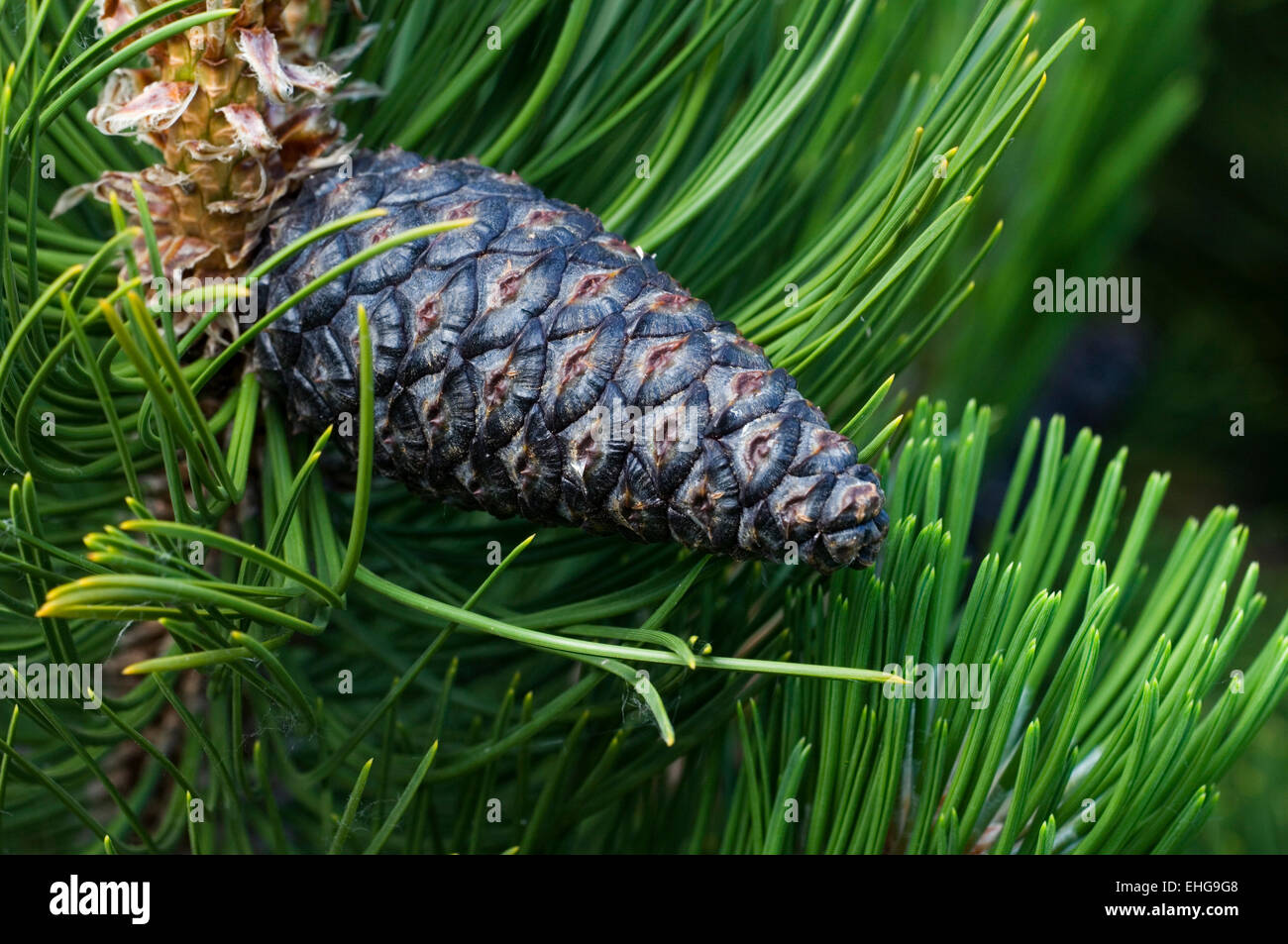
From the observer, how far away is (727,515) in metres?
0.51

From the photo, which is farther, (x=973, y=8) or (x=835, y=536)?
(x=973, y=8)

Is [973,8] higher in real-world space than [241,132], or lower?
higher

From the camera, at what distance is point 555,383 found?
53cm

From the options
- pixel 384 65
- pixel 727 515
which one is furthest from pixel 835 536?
pixel 384 65

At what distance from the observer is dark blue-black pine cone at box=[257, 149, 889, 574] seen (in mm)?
503

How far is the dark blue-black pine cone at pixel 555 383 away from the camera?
1.65 feet

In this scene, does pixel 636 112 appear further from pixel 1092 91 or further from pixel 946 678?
pixel 1092 91

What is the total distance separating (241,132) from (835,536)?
0.38m

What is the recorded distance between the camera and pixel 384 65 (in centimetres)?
71
